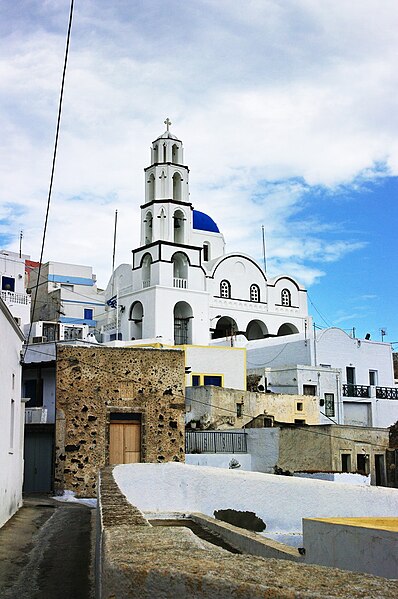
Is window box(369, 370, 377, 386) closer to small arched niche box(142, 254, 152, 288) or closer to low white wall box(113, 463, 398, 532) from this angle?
small arched niche box(142, 254, 152, 288)

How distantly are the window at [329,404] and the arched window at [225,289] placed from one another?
12740 mm

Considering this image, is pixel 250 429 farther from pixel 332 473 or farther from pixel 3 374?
pixel 3 374

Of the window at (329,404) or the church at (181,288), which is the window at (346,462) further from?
the church at (181,288)

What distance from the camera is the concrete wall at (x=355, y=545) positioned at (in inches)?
270

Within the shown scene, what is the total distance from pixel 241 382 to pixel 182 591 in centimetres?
2981

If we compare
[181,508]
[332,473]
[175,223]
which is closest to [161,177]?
[175,223]

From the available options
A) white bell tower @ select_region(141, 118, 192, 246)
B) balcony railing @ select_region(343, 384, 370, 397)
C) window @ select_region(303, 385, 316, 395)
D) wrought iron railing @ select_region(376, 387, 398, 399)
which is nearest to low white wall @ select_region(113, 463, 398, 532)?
window @ select_region(303, 385, 316, 395)

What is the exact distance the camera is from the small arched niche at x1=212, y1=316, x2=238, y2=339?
4326 cm

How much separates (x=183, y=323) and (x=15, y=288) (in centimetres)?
962

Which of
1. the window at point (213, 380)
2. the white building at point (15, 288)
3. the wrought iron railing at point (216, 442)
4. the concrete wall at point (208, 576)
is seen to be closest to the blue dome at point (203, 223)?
the white building at point (15, 288)

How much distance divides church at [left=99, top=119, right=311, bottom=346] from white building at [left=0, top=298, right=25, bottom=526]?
20.4m

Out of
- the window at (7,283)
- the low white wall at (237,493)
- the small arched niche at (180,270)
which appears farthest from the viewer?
the small arched niche at (180,270)

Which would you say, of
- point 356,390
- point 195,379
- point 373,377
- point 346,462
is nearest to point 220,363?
point 195,379

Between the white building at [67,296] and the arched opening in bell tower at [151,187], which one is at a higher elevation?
the arched opening in bell tower at [151,187]
